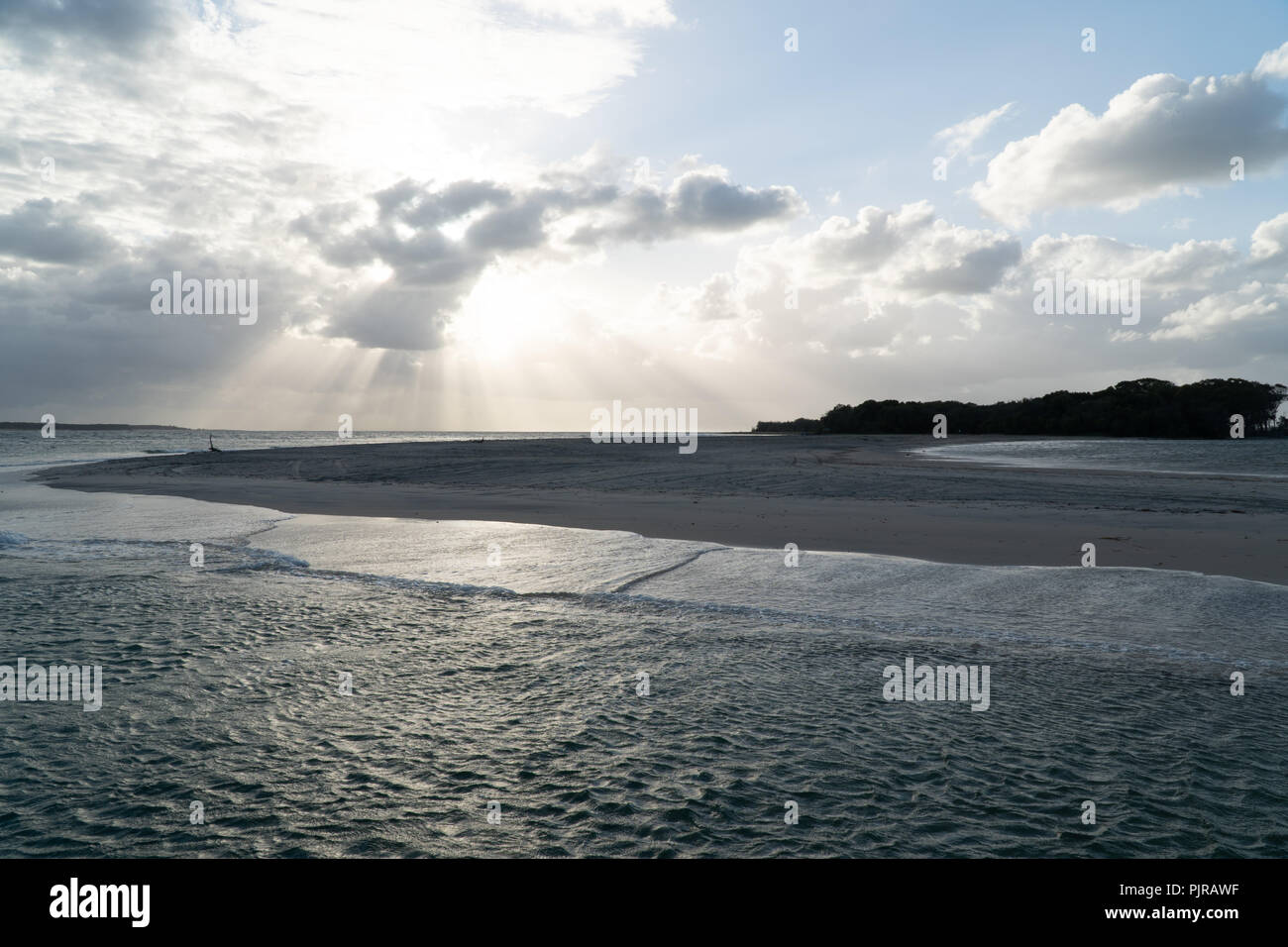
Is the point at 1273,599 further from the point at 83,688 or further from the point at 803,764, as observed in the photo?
the point at 83,688

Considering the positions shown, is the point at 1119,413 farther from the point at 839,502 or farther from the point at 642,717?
the point at 642,717

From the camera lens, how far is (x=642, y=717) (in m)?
5.57

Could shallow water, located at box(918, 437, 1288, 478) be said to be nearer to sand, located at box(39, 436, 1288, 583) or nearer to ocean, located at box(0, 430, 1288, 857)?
sand, located at box(39, 436, 1288, 583)

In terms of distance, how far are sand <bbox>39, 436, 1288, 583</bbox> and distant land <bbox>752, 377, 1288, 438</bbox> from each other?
55012 mm

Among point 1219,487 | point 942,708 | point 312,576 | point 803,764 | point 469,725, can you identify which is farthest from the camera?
point 1219,487

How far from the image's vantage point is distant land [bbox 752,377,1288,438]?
76188mm

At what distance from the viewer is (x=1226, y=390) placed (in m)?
81.7

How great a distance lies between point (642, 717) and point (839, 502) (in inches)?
634

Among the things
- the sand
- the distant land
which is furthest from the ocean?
the distant land

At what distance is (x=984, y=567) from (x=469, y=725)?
8823mm

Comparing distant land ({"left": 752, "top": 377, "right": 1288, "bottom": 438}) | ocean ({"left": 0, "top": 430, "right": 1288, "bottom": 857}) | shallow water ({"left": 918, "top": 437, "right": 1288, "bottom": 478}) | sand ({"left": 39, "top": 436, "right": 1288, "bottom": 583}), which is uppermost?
distant land ({"left": 752, "top": 377, "right": 1288, "bottom": 438})

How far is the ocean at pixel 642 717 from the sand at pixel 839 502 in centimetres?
289
